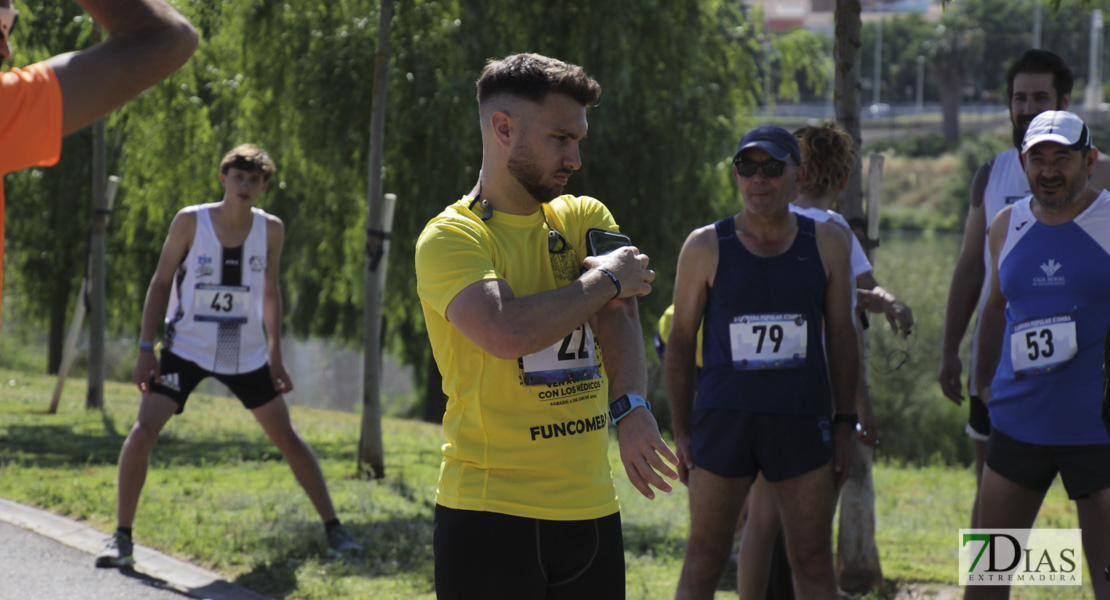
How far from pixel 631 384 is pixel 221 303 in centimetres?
399

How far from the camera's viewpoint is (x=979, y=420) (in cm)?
520

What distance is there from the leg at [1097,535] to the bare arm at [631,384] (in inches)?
79.8

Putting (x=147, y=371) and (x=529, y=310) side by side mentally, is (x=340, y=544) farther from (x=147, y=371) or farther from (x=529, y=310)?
(x=529, y=310)

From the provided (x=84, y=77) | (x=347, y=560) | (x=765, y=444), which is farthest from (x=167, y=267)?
(x=84, y=77)

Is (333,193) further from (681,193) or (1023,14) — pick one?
(1023,14)

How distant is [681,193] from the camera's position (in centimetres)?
1403

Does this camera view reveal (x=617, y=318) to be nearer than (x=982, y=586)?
Yes

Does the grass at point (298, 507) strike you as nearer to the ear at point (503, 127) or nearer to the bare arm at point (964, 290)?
the bare arm at point (964, 290)

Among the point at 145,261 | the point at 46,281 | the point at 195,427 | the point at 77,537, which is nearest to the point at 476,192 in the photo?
the point at 77,537

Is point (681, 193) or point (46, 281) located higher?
point (681, 193)

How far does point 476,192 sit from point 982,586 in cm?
283

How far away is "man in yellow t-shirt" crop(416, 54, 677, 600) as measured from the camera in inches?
108

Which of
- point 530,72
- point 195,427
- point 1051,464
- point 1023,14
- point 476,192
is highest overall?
point 1023,14

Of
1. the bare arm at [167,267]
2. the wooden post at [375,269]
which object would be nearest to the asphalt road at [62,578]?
the bare arm at [167,267]
